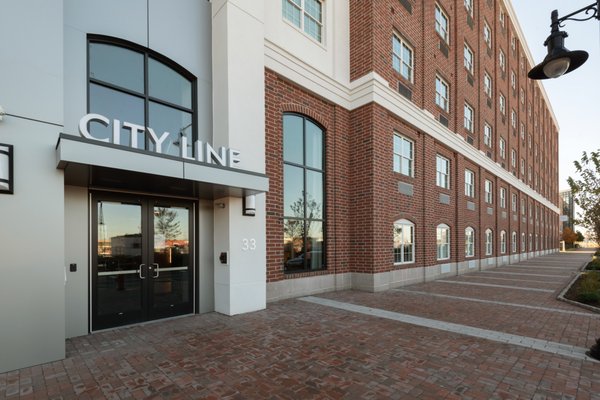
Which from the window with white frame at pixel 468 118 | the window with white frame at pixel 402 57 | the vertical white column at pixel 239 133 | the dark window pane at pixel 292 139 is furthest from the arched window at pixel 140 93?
the window with white frame at pixel 468 118

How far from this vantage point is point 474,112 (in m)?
18.3

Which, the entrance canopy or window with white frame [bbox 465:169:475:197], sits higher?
window with white frame [bbox 465:169:475:197]

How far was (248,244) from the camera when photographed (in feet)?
24.6

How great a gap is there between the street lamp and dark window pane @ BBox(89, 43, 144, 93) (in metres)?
7.35

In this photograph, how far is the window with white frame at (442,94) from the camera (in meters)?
14.8

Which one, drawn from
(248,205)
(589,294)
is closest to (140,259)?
(248,205)

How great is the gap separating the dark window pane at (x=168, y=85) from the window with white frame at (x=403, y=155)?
761 cm

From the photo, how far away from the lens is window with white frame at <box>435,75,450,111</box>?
48.5ft

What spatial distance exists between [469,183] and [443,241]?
16.4 feet

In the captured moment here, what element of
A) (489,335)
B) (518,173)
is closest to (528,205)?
(518,173)

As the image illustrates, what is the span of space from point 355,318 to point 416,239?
6472 millimetres

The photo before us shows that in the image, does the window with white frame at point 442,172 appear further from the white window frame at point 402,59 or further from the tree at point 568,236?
the tree at point 568,236

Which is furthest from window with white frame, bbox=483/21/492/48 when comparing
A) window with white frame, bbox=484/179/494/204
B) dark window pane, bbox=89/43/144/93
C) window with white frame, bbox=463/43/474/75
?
dark window pane, bbox=89/43/144/93

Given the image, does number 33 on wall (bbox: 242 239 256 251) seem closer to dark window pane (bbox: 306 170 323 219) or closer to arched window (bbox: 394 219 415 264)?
dark window pane (bbox: 306 170 323 219)
